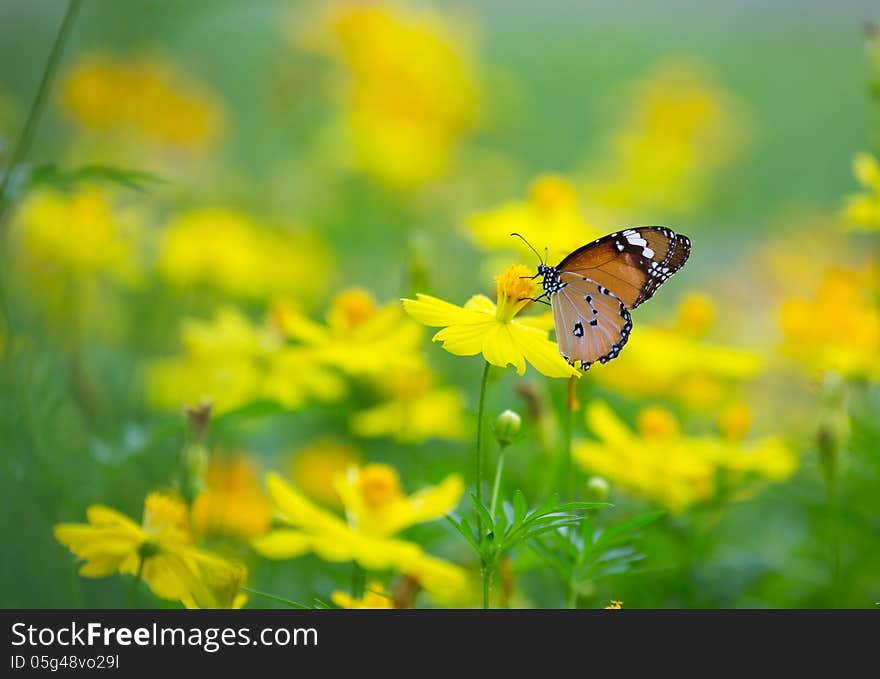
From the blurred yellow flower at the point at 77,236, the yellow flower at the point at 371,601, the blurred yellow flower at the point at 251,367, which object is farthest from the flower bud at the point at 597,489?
the blurred yellow flower at the point at 77,236

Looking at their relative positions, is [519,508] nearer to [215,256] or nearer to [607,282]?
[607,282]

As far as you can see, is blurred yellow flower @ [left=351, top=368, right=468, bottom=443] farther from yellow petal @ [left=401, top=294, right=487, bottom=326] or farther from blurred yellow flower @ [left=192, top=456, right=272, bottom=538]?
yellow petal @ [left=401, top=294, right=487, bottom=326]

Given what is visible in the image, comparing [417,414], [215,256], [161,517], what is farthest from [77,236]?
[161,517]

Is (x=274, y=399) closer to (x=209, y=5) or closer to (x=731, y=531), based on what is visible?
(x=731, y=531)

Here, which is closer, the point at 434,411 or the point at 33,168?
the point at 33,168

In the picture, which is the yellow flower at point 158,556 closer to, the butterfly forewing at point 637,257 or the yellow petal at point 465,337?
the yellow petal at point 465,337

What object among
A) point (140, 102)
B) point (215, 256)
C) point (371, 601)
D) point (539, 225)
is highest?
point (140, 102)

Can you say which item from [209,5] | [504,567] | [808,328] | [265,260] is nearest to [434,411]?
[504,567]
